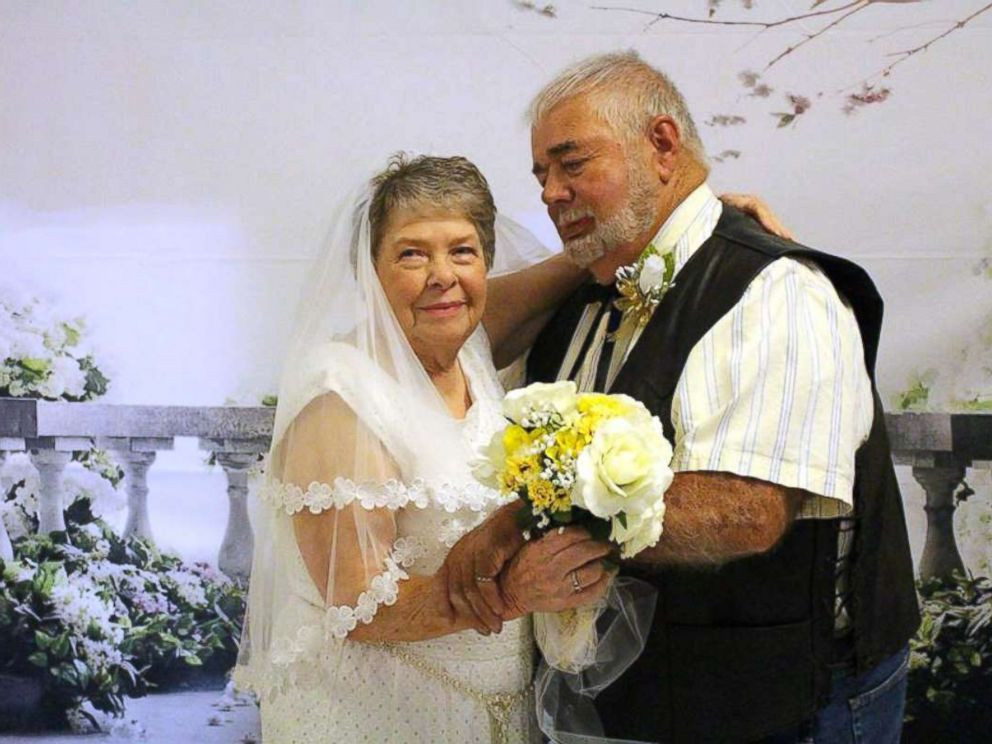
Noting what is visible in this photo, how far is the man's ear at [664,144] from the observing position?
205cm

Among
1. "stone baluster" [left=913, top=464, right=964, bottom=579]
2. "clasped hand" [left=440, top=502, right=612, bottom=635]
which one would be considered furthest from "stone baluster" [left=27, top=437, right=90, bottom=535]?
"stone baluster" [left=913, top=464, right=964, bottom=579]

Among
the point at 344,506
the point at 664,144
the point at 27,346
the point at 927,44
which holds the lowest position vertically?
the point at 344,506

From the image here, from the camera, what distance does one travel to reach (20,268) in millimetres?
2717

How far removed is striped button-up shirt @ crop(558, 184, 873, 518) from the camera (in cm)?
169

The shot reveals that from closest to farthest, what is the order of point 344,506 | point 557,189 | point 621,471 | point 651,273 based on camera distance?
point 621,471 < point 344,506 < point 651,273 < point 557,189

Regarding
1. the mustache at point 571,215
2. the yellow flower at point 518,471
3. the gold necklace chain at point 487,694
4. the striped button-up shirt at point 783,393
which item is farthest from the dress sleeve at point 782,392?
the gold necklace chain at point 487,694

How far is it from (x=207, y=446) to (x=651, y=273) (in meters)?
1.21

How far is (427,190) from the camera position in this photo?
2014 millimetres

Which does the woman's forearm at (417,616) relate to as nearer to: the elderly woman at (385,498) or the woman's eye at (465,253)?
the elderly woman at (385,498)

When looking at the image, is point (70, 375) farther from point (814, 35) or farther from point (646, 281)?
point (814, 35)

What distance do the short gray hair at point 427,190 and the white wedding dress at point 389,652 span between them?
271 mm

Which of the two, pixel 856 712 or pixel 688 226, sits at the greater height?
pixel 688 226

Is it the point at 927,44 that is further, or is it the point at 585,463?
the point at 927,44

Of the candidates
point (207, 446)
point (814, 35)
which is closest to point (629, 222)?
point (814, 35)
